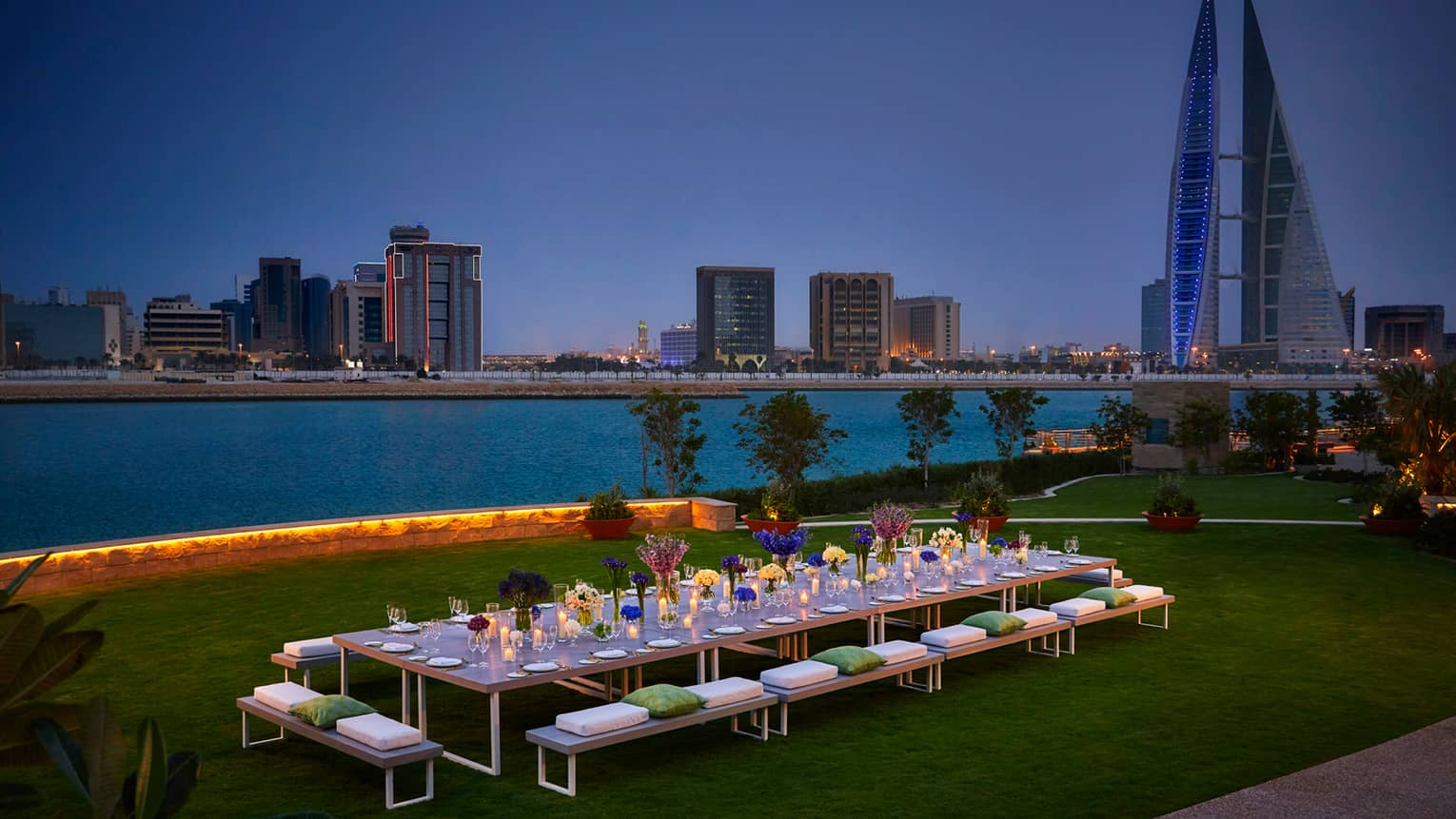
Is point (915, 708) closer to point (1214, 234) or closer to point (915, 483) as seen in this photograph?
point (915, 483)

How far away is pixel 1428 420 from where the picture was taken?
19578 mm

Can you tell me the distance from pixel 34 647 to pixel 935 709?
804 centimetres

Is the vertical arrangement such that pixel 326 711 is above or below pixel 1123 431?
below

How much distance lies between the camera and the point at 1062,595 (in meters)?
14.2

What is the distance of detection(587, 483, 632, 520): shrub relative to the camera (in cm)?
1831

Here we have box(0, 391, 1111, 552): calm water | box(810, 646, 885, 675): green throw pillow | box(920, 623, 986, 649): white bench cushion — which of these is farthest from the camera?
box(0, 391, 1111, 552): calm water

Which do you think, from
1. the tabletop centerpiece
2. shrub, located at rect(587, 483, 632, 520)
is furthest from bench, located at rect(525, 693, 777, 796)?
shrub, located at rect(587, 483, 632, 520)

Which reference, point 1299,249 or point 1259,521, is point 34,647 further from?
point 1299,249

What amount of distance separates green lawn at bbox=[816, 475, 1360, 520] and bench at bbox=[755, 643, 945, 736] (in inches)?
462

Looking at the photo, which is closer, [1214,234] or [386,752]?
[386,752]

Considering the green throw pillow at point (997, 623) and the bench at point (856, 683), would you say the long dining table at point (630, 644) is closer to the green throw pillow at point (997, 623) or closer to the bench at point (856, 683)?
the green throw pillow at point (997, 623)

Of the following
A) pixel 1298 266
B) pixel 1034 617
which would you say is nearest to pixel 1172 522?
pixel 1034 617

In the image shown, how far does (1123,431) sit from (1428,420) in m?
14.1

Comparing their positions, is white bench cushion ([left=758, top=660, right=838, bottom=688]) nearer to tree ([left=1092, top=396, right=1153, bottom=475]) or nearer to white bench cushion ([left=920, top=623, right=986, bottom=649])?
white bench cushion ([left=920, top=623, right=986, bottom=649])
